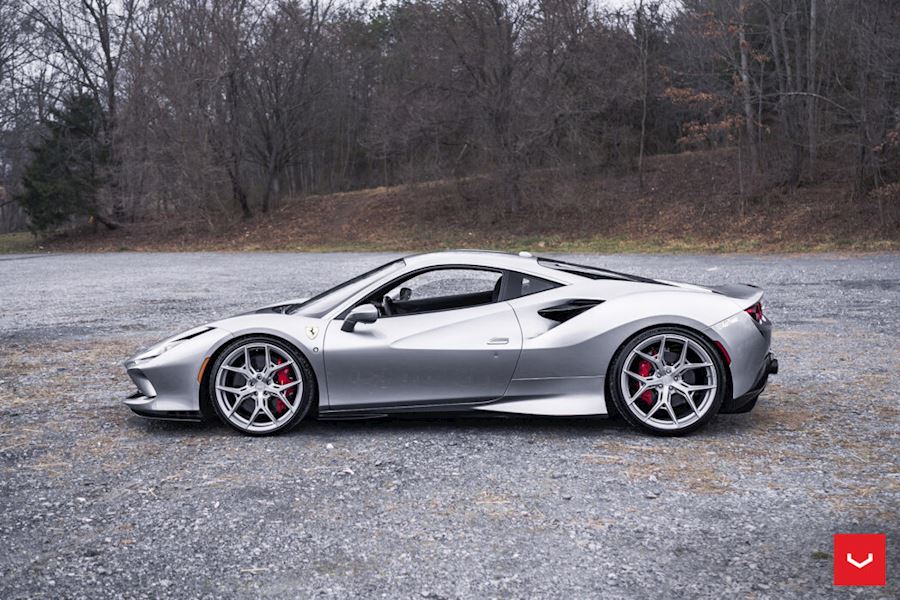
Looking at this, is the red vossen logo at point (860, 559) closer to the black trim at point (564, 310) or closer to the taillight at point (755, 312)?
the taillight at point (755, 312)

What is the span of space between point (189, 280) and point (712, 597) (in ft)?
51.5

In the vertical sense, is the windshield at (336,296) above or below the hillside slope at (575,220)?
below

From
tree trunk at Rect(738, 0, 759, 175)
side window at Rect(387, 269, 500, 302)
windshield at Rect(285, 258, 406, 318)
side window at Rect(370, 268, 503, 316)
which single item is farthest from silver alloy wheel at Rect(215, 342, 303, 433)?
tree trunk at Rect(738, 0, 759, 175)

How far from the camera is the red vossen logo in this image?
3.21 metres

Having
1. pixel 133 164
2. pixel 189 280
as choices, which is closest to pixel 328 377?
pixel 189 280

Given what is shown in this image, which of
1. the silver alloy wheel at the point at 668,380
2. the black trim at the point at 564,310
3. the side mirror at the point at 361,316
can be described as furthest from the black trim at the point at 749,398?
the side mirror at the point at 361,316

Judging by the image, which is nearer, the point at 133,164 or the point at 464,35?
the point at 464,35

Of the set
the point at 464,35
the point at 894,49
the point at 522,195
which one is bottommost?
the point at 522,195

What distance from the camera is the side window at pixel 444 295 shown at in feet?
18.1

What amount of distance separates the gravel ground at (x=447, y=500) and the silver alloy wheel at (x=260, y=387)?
6.0 inches

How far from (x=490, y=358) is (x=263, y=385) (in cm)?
144

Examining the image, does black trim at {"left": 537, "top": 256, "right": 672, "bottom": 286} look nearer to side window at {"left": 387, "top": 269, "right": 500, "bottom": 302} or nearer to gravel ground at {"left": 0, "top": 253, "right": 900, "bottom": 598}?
side window at {"left": 387, "top": 269, "right": 500, "bottom": 302}

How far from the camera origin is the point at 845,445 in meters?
4.96

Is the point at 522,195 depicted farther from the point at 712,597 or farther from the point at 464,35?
the point at 712,597
